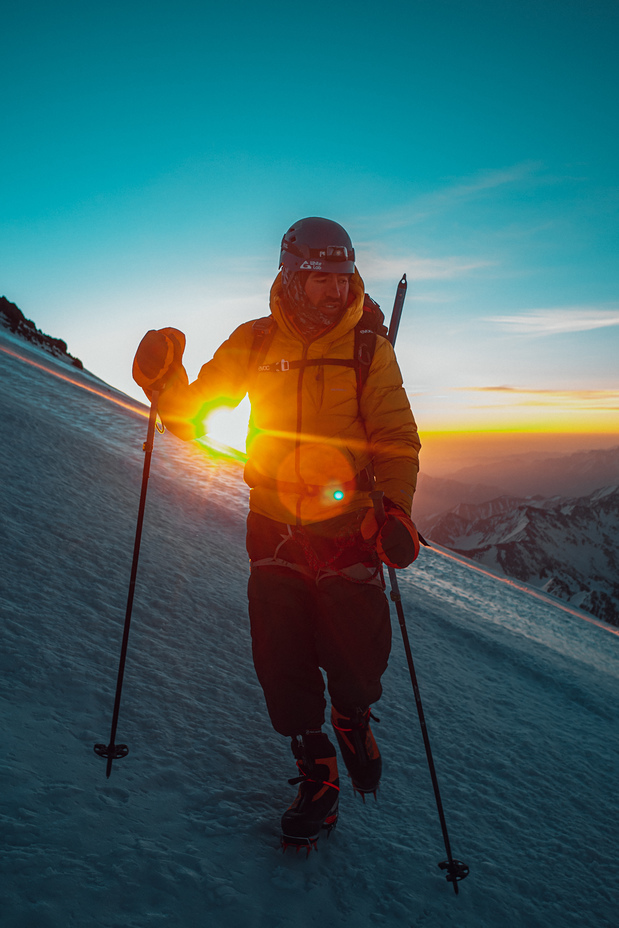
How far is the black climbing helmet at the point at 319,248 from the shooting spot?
106 inches

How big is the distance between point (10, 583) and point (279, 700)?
1781 millimetres

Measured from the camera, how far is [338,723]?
2.51m

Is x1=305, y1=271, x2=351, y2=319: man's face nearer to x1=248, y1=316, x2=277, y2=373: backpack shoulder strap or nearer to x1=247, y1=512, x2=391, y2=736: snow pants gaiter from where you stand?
x1=248, y1=316, x2=277, y2=373: backpack shoulder strap

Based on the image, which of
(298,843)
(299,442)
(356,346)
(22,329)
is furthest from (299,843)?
(22,329)

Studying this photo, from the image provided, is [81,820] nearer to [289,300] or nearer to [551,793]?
[289,300]

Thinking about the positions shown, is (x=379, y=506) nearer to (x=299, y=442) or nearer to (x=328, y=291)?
(x=299, y=442)

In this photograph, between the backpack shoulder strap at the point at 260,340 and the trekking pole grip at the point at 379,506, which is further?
the backpack shoulder strap at the point at 260,340

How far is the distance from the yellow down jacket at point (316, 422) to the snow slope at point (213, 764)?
1.22m

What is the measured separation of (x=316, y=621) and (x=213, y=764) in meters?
0.80

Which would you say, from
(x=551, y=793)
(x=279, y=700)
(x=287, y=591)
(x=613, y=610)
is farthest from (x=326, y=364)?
(x=613, y=610)

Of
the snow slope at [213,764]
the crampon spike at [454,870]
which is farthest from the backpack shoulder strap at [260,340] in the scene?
the crampon spike at [454,870]

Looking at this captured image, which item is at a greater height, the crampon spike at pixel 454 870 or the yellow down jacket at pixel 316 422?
the yellow down jacket at pixel 316 422

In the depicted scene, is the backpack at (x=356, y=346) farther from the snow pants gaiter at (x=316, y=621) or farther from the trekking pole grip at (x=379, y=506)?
the snow pants gaiter at (x=316, y=621)

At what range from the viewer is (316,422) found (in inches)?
103
